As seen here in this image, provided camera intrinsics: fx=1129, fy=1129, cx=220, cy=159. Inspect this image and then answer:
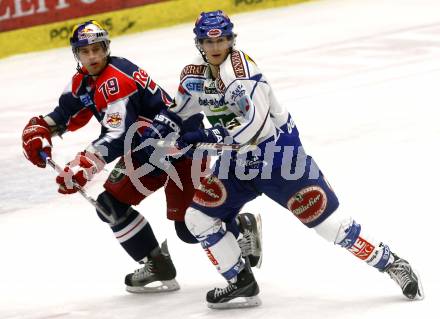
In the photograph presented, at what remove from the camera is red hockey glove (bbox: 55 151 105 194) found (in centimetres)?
563

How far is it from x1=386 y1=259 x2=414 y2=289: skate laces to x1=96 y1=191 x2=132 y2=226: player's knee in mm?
1454

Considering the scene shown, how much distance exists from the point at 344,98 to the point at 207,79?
4.90 meters

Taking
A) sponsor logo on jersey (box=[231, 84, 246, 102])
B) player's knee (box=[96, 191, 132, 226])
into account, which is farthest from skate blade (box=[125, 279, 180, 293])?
sponsor logo on jersey (box=[231, 84, 246, 102])

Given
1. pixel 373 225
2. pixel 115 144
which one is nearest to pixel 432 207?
pixel 373 225

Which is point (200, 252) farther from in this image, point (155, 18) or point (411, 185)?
point (155, 18)

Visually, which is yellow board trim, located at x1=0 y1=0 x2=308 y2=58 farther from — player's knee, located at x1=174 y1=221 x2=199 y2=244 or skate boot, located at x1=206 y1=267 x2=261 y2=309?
skate boot, located at x1=206 y1=267 x2=261 y2=309

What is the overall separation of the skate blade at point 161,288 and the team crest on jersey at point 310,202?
995 mm

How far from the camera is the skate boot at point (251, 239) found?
20.0ft

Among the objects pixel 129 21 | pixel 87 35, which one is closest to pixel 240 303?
pixel 87 35

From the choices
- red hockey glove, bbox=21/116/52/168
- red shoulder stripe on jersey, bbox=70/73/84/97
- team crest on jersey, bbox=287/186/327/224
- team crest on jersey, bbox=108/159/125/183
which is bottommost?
team crest on jersey, bbox=287/186/327/224

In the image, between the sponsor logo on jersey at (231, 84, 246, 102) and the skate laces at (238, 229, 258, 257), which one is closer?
the sponsor logo on jersey at (231, 84, 246, 102)

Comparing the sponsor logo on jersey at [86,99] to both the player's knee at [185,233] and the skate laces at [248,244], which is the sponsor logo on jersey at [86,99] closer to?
the player's knee at [185,233]

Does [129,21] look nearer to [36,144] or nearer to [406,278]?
[36,144]

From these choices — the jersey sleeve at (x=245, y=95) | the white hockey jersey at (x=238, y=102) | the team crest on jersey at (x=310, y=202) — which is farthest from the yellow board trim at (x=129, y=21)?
the team crest on jersey at (x=310, y=202)
